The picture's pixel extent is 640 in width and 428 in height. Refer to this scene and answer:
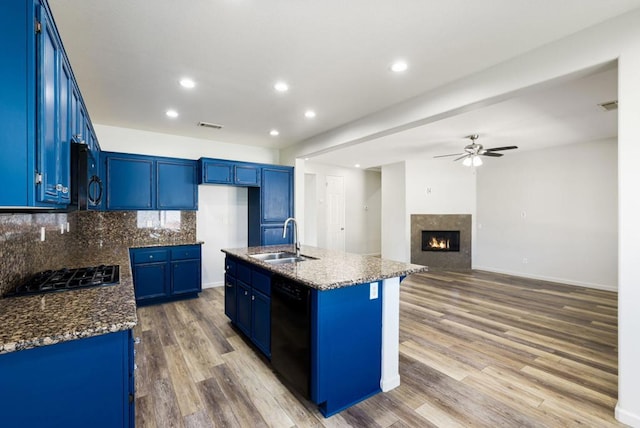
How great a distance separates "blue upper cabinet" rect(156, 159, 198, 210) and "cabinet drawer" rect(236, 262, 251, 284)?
218 centimetres

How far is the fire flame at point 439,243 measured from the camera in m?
7.27

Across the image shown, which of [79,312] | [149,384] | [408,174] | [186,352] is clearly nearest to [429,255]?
[408,174]

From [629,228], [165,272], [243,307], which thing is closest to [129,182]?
[165,272]

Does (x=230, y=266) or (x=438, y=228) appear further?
(x=438, y=228)

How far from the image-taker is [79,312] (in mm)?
1461

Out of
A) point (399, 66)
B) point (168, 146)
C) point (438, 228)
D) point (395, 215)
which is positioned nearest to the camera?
point (399, 66)

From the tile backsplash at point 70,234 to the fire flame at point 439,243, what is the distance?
5.37 meters

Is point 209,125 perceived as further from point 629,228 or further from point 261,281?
point 629,228

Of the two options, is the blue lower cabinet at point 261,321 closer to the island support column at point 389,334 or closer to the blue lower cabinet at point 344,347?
the blue lower cabinet at point 344,347

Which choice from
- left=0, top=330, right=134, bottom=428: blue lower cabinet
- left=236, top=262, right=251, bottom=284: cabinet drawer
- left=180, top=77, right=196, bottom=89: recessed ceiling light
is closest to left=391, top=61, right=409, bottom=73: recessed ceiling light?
left=180, top=77, right=196, bottom=89: recessed ceiling light

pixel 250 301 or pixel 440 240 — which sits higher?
pixel 440 240

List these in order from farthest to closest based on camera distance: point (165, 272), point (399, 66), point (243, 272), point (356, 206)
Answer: point (356, 206) < point (165, 272) < point (243, 272) < point (399, 66)

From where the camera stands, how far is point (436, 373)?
2.61 metres

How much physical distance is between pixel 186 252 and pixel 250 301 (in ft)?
7.06
